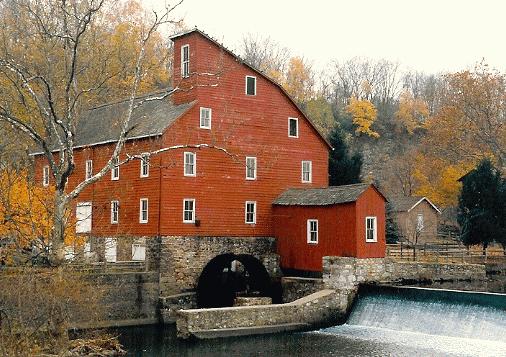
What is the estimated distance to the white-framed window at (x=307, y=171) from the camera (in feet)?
116

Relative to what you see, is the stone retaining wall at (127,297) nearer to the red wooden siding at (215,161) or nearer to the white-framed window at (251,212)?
the red wooden siding at (215,161)

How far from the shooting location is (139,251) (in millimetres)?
31562

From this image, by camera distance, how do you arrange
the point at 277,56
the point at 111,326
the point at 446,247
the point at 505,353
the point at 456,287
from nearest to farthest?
the point at 505,353, the point at 111,326, the point at 456,287, the point at 446,247, the point at 277,56

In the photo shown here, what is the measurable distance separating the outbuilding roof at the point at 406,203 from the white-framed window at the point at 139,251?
24.4 meters

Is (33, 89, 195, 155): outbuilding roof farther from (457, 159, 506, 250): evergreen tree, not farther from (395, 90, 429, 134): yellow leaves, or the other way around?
(395, 90, 429, 134): yellow leaves

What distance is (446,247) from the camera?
133ft

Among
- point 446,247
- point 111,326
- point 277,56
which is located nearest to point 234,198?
point 111,326

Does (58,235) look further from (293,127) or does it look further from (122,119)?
(293,127)

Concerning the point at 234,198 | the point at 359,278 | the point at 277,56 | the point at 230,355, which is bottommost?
the point at 230,355

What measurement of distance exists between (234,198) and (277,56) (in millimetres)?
42860

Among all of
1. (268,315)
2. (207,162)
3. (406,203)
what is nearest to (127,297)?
(268,315)

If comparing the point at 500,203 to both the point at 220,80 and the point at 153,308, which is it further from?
the point at 153,308

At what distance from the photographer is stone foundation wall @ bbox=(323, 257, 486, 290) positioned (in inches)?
1123

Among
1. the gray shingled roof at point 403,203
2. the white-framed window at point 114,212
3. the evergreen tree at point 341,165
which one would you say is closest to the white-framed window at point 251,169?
the white-framed window at point 114,212
